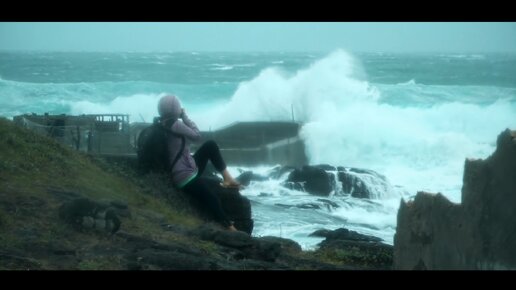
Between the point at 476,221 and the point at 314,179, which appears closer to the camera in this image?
the point at 476,221

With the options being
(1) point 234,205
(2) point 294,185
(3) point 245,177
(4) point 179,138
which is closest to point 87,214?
(4) point 179,138

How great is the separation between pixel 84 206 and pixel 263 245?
5.38ft

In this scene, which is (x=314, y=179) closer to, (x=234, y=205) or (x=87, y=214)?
(x=234, y=205)

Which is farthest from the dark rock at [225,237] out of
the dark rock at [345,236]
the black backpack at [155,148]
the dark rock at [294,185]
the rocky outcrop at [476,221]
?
the dark rock at [294,185]

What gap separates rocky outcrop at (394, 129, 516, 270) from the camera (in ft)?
20.0

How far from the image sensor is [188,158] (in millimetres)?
8555

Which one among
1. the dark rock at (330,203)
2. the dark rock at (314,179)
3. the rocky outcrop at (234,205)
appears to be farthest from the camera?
the dark rock at (314,179)

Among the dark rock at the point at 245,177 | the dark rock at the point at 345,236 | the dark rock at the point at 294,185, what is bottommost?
the dark rock at the point at 294,185

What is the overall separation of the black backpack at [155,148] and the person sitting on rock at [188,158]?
0.05 metres

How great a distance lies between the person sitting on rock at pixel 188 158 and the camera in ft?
27.6

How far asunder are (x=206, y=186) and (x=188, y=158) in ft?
1.30

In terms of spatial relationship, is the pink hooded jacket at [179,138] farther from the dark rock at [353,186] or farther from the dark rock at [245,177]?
the dark rock at [245,177]

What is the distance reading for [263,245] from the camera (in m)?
7.34
